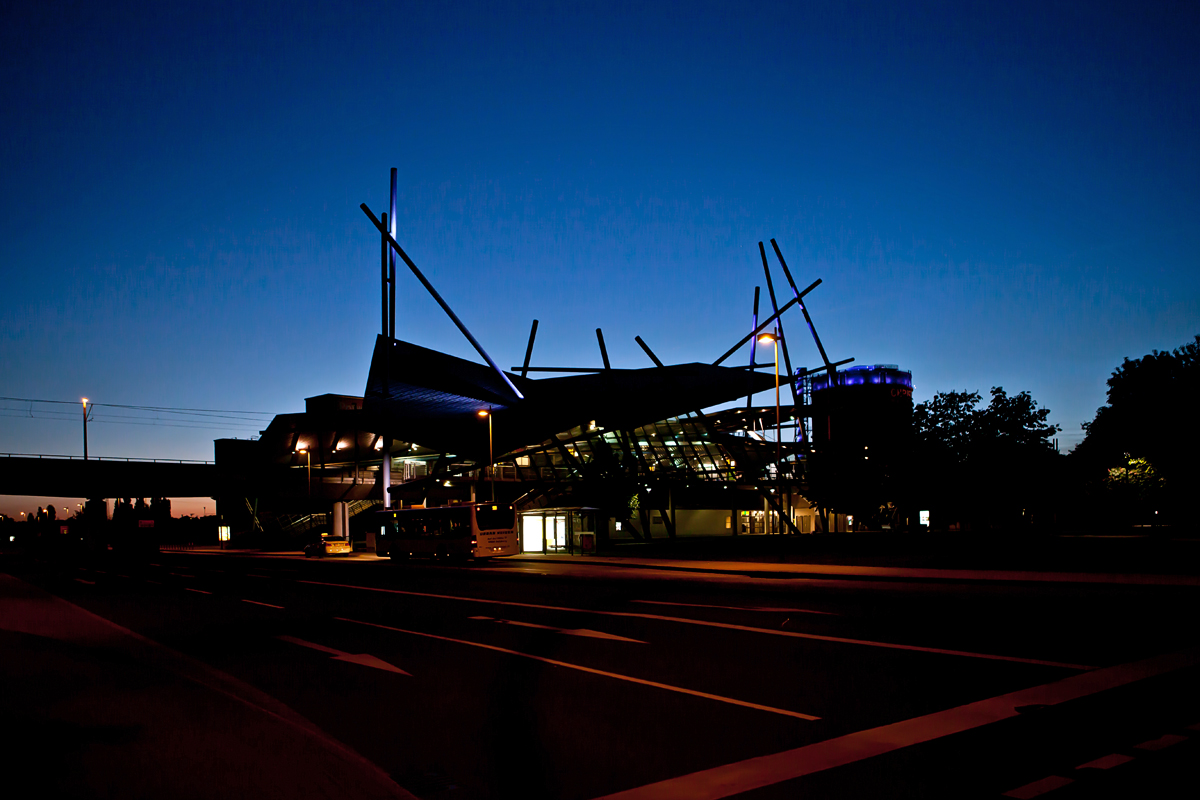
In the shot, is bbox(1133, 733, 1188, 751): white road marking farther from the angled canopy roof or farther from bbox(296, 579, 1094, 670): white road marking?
the angled canopy roof

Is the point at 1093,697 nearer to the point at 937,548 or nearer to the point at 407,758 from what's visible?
the point at 407,758

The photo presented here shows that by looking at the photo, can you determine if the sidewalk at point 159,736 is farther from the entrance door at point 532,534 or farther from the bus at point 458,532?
the entrance door at point 532,534

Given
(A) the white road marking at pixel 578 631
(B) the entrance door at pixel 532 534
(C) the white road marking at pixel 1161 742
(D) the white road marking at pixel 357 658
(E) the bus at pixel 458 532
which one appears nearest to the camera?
(C) the white road marking at pixel 1161 742

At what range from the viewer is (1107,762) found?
5996 millimetres

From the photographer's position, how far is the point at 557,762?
636 cm

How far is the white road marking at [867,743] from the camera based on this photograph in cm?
566

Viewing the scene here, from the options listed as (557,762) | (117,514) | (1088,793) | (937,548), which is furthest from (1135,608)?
(117,514)

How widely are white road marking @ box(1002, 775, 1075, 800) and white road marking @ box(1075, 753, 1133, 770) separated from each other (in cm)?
37

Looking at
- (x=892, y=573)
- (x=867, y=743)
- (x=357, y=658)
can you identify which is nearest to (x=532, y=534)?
(x=892, y=573)

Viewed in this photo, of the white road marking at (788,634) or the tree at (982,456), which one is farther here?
the tree at (982,456)

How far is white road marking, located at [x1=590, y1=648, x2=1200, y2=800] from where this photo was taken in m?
5.66

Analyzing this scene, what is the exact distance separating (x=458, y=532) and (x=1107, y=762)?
116ft

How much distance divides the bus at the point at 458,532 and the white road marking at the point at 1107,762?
3415 centimetres

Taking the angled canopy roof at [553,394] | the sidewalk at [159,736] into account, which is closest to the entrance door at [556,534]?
the angled canopy roof at [553,394]
